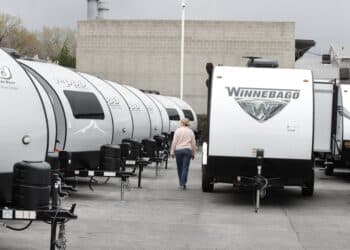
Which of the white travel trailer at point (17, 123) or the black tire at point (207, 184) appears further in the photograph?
the black tire at point (207, 184)

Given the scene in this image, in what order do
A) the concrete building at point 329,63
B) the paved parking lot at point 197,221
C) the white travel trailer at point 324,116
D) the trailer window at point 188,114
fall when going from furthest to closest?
the concrete building at point 329,63, the trailer window at point 188,114, the white travel trailer at point 324,116, the paved parking lot at point 197,221

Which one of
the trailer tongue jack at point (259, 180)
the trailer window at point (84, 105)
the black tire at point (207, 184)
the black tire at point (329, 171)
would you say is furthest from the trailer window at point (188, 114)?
the trailer tongue jack at point (259, 180)

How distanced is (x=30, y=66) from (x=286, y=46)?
32.7 meters

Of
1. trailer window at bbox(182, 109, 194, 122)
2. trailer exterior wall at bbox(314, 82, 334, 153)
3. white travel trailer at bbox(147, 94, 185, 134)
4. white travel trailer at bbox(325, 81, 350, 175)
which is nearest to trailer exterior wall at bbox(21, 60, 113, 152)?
trailer exterior wall at bbox(314, 82, 334, 153)

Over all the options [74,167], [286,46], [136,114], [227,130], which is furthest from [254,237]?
[286,46]

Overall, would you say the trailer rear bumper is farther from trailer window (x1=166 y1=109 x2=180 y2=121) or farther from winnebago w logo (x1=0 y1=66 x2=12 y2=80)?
trailer window (x1=166 y1=109 x2=180 y2=121)

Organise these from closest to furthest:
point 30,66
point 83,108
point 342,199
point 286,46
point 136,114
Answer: point 30,66, point 83,108, point 342,199, point 136,114, point 286,46

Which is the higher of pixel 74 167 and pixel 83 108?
pixel 83 108

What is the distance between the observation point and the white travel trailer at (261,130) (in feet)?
42.8

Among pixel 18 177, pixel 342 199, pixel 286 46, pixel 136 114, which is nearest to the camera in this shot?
pixel 18 177

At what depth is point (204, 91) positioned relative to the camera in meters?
45.0

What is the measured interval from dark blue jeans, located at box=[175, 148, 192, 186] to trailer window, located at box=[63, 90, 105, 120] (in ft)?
7.55

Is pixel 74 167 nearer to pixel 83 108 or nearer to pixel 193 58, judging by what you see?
pixel 83 108

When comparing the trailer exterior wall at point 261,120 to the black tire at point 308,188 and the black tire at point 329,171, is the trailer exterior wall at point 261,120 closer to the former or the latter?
the black tire at point 308,188
